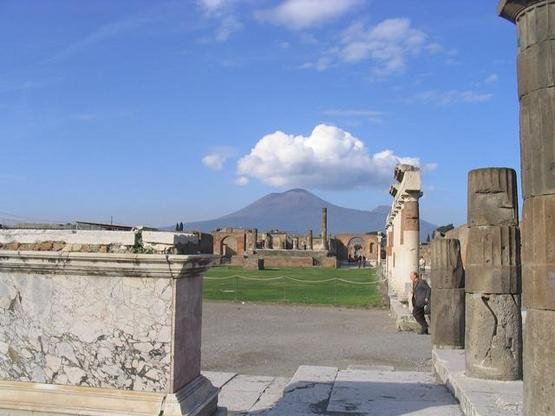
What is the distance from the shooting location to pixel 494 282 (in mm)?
7043

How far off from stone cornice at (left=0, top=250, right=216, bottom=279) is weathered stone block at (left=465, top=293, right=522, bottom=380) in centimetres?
368

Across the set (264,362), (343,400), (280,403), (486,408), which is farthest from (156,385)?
(264,362)

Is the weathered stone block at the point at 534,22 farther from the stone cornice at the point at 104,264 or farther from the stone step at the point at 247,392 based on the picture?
the stone step at the point at 247,392

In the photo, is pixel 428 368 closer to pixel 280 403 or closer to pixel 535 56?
pixel 280 403

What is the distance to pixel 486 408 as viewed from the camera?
5652 millimetres

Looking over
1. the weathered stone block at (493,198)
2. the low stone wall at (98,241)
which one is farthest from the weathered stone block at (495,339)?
the low stone wall at (98,241)

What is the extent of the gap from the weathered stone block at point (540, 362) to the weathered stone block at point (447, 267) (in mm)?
5341

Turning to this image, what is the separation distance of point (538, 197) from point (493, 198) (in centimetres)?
348

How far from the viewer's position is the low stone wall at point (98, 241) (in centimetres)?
472

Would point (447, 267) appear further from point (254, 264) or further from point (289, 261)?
point (289, 261)

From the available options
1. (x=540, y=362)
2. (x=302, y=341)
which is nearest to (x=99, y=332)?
(x=540, y=362)

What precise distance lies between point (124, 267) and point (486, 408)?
3.53 metres

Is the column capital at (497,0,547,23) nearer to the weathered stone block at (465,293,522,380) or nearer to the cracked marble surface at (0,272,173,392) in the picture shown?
the cracked marble surface at (0,272,173,392)

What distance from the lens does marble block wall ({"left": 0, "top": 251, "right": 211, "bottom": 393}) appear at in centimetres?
469
